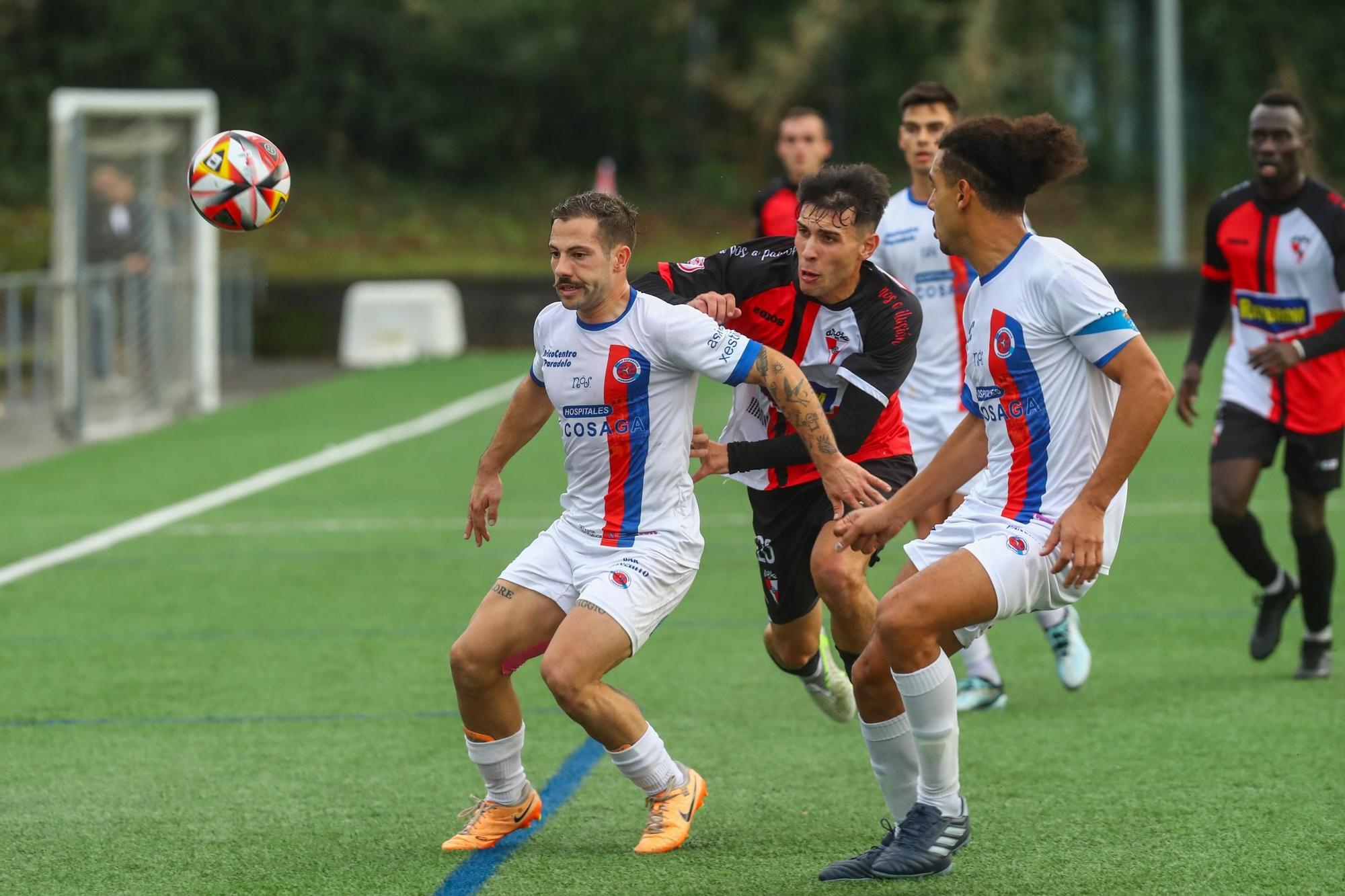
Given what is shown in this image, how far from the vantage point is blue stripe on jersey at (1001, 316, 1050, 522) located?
4633 mm

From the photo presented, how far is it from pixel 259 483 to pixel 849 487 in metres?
9.49

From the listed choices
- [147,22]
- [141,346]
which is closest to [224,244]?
[147,22]

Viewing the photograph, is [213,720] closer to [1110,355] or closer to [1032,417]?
[1032,417]

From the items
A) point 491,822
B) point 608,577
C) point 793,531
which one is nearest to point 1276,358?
point 793,531

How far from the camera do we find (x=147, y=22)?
122 ft

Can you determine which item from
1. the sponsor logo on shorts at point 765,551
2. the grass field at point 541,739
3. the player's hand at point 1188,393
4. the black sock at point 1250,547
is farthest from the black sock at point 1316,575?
the sponsor logo on shorts at point 765,551

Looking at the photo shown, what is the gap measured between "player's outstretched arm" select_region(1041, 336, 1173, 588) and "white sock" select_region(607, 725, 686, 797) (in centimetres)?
132

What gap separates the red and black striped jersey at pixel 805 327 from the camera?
5715 mm

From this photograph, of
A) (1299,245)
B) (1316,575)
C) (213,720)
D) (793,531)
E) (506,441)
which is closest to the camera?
(506,441)

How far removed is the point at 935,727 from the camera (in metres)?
4.66

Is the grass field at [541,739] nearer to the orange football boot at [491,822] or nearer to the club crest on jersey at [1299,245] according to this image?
the orange football boot at [491,822]

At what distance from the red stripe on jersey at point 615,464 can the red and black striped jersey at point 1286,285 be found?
3.27 meters

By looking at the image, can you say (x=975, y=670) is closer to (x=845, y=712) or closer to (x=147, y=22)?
(x=845, y=712)

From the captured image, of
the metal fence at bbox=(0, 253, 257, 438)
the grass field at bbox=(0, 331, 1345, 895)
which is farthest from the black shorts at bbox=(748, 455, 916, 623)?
the metal fence at bbox=(0, 253, 257, 438)
